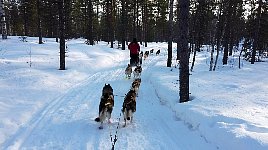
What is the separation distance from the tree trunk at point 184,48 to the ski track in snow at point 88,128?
807 millimetres

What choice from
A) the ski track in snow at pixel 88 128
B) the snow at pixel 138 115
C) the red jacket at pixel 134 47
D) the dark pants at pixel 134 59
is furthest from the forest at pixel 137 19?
the ski track in snow at pixel 88 128

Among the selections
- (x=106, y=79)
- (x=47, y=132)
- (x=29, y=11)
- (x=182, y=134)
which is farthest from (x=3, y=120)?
(x=29, y=11)

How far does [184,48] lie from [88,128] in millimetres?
3825

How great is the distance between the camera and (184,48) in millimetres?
9172

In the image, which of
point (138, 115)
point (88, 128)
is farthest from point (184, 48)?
point (88, 128)

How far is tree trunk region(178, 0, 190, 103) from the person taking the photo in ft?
29.2

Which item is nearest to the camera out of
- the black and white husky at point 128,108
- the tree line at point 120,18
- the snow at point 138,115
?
the snow at point 138,115

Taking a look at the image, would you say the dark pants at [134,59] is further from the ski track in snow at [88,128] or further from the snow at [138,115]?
the ski track in snow at [88,128]

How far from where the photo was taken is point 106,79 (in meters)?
15.1

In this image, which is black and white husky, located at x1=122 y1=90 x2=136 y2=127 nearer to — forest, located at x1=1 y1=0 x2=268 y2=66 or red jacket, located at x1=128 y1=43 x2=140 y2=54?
forest, located at x1=1 y1=0 x2=268 y2=66

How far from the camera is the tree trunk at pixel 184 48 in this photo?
8898 millimetres

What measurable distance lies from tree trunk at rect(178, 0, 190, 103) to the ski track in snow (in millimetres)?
807

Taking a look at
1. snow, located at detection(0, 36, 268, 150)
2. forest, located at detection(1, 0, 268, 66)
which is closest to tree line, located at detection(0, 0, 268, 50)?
forest, located at detection(1, 0, 268, 66)

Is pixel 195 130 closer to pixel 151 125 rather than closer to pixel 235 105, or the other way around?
pixel 151 125
